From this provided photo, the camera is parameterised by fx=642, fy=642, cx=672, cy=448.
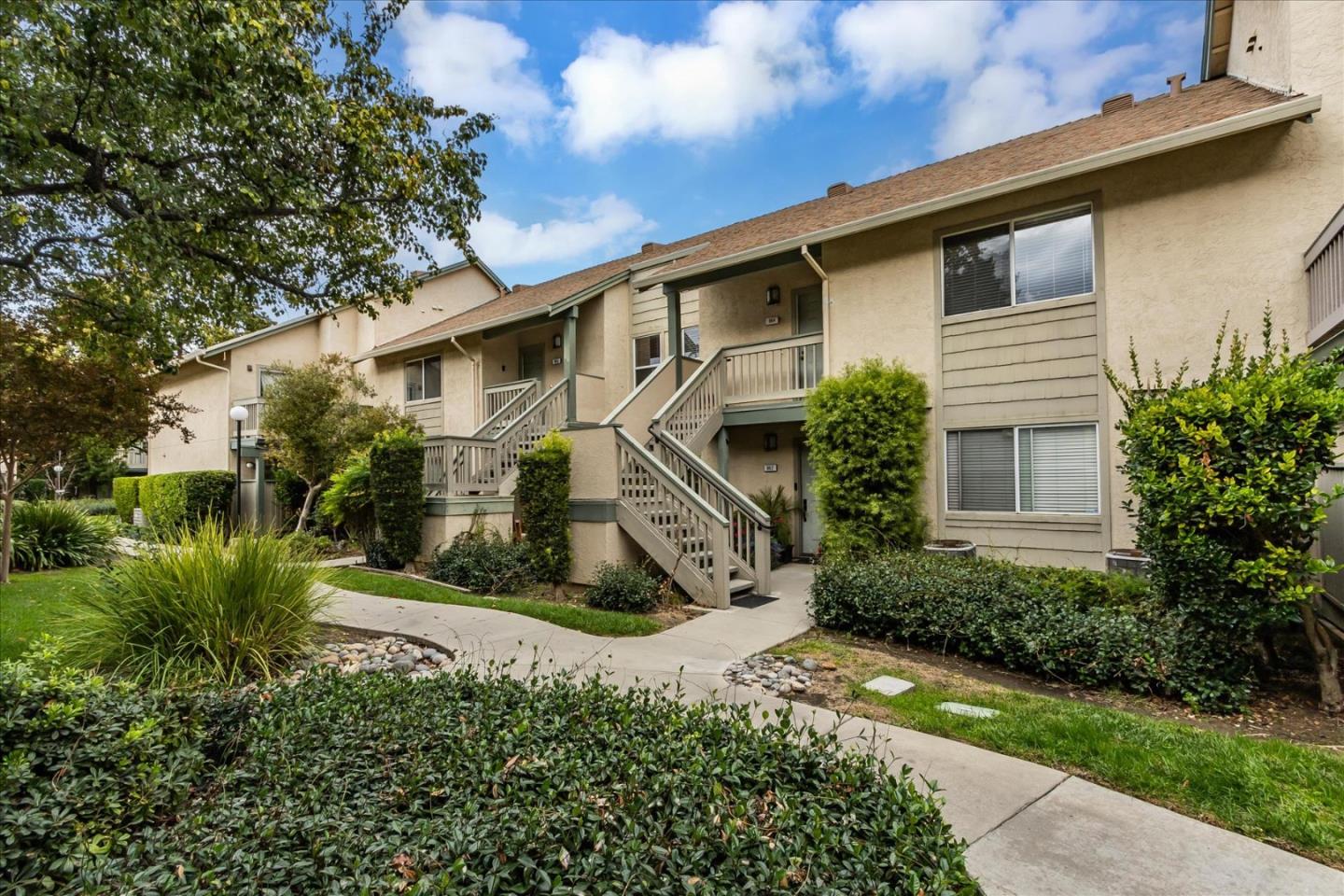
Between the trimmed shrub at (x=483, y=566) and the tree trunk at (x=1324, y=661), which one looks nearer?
the tree trunk at (x=1324, y=661)

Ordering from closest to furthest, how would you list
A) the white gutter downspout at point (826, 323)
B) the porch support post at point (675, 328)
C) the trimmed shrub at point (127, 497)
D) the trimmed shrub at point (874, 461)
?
1. the trimmed shrub at point (874, 461)
2. the white gutter downspout at point (826, 323)
3. the porch support post at point (675, 328)
4. the trimmed shrub at point (127, 497)

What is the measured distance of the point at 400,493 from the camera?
35.3ft

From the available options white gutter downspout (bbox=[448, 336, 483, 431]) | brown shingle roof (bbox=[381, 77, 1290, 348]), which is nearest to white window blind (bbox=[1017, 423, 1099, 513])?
brown shingle roof (bbox=[381, 77, 1290, 348])

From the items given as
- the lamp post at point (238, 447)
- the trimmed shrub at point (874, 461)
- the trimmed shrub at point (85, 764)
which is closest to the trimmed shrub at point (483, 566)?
the trimmed shrub at point (874, 461)

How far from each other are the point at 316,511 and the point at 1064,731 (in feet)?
51.4

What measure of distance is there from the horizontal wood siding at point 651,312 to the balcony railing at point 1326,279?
32.3ft

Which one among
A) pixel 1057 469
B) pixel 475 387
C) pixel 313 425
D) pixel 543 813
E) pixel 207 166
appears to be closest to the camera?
pixel 543 813

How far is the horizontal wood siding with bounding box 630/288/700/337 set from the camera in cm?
1435

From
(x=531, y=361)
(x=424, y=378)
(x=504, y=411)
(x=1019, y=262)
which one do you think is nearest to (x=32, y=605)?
(x=504, y=411)

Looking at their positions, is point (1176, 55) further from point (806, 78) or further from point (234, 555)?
point (234, 555)

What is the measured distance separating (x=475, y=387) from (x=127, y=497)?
14.9m

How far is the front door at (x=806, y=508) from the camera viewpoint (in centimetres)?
1232

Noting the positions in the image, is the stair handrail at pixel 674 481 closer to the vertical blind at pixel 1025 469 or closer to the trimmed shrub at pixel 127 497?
the vertical blind at pixel 1025 469

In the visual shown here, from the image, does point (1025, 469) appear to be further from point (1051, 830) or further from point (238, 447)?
point (238, 447)
